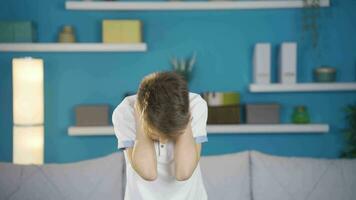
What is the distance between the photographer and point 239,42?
3.85 m

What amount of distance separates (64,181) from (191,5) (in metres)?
1.61

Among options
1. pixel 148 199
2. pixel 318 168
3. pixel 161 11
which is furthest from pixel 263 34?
pixel 148 199

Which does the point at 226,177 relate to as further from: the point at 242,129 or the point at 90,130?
the point at 90,130

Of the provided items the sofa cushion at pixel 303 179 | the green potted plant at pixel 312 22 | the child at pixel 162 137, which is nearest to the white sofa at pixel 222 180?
the sofa cushion at pixel 303 179

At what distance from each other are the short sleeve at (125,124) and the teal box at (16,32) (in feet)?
7.26

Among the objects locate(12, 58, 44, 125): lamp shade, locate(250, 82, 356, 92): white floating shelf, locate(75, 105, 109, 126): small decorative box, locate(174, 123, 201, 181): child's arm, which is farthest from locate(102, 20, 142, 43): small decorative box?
locate(174, 123, 201, 181): child's arm

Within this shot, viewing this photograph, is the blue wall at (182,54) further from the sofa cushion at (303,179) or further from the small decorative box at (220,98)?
the sofa cushion at (303,179)

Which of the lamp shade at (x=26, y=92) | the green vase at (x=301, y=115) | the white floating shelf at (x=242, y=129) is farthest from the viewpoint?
the green vase at (x=301, y=115)

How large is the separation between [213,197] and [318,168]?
52 centimetres

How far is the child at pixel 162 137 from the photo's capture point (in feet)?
4.85

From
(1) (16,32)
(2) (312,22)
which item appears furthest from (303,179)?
(1) (16,32)

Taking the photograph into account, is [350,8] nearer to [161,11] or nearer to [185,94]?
[161,11]

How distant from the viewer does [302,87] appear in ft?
12.1

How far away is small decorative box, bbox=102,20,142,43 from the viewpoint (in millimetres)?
3664
